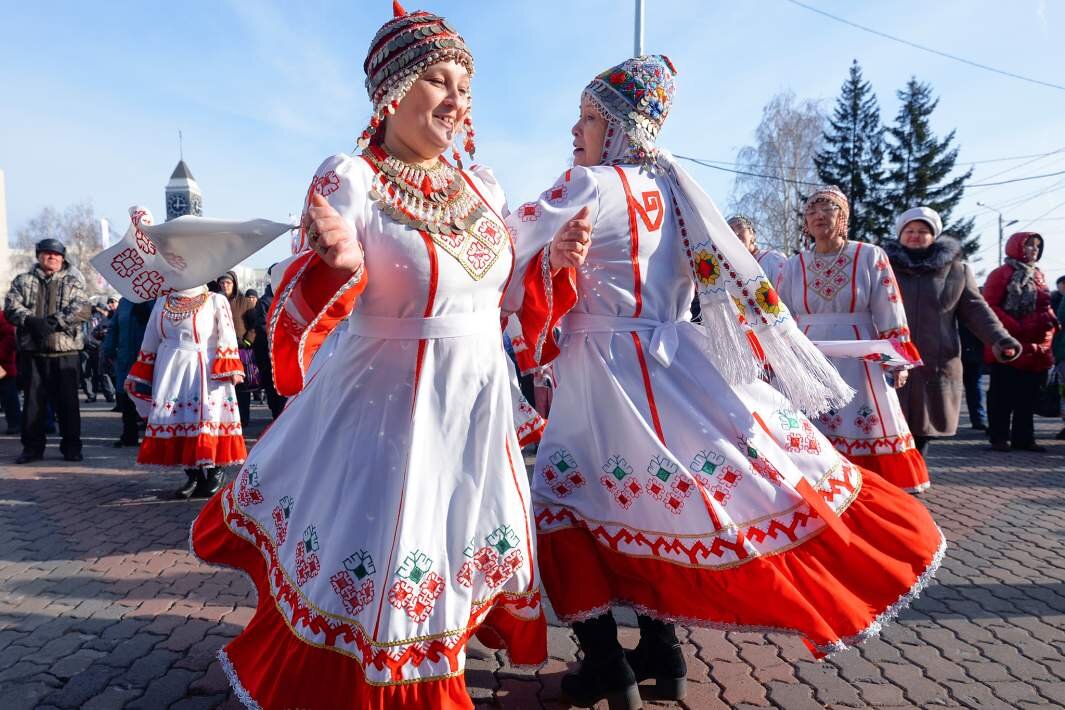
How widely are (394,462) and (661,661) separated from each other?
1.29 meters

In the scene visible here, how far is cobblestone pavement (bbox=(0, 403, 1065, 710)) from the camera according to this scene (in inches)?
101

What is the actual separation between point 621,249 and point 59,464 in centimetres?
719

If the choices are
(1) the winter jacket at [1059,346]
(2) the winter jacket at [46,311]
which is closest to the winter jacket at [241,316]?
(2) the winter jacket at [46,311]

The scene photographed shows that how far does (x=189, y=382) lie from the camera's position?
5570 millimetres

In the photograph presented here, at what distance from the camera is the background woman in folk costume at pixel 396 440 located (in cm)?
183

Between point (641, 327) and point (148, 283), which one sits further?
point (641, 327)

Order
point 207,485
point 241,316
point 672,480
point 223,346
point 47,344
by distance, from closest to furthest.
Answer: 1. point 672,480
2. point 223,346
3. point 207,485
4. point 47,344
5. point 241,316

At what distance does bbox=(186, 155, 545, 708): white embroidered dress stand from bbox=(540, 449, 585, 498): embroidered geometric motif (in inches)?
11.3

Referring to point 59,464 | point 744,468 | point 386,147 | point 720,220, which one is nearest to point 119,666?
point 386,147

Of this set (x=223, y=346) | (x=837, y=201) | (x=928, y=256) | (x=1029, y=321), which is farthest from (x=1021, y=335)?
(x=223, y=346)

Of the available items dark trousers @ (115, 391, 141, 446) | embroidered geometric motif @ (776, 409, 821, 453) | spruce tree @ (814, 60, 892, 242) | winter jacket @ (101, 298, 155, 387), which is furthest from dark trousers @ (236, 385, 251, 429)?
spruce tree @ (814, 60, 892, 242)

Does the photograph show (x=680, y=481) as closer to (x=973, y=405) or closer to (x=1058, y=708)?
(x=1058, y=708)

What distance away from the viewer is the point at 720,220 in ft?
8.14

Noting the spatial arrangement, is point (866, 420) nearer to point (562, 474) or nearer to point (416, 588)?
point (562, 474)
